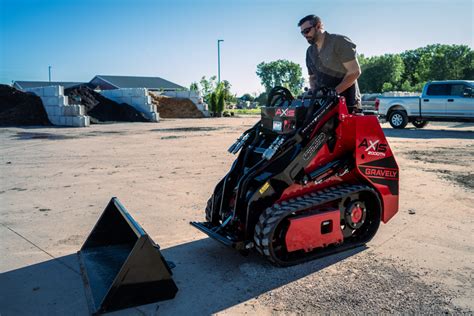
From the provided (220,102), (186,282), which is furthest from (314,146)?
(220,102)

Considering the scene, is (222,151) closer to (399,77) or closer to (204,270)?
(204,270)

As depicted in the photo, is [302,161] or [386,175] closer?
[302,161]

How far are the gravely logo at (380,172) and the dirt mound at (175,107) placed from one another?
28782 millimetres

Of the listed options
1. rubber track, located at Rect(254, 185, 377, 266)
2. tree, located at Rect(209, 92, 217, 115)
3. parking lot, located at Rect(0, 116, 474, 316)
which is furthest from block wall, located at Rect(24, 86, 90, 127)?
rubber track, located at Rect(254, 185, 377, 266)

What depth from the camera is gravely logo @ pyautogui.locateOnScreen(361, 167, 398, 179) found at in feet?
15.5

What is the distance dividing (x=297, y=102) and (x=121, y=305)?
269 centimetres

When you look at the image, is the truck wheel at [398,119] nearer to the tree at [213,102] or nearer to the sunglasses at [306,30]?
the sunglasses at [306,30]

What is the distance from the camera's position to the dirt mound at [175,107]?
32969 millimetres

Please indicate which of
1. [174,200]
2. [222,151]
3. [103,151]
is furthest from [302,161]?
[103,151]

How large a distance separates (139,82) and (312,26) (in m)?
67.1

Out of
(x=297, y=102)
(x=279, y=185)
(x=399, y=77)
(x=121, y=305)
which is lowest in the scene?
(x=121, y=305)

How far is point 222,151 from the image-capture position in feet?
38.6

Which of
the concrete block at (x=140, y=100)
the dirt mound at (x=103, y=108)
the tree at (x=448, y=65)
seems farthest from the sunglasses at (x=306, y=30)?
the tree at (x=448, y=65)

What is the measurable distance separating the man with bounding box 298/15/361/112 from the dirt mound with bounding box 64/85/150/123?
2198 centimetres
